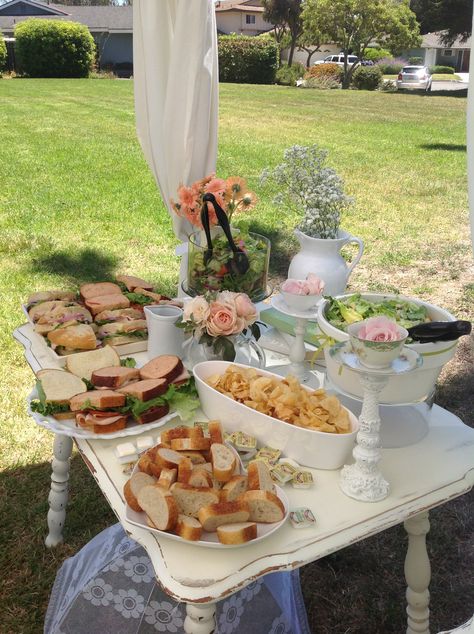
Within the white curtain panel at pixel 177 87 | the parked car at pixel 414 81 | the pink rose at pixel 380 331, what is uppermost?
the parked car at pixel 414 81

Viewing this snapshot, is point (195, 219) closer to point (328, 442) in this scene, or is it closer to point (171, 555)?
point (328, 442)

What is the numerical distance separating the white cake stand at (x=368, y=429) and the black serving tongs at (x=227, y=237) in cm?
58

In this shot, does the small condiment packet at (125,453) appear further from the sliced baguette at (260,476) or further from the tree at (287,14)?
the tree at (287,14)

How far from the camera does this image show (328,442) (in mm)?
1347

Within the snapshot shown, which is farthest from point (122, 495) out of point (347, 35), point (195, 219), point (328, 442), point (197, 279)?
point (347, 35)

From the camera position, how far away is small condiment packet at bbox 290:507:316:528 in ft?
4.03

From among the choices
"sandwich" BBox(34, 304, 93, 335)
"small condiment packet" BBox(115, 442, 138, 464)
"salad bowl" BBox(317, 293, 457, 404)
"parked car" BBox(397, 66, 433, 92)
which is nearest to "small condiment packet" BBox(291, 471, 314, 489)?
"salad bowl" BBox(317, 293, 457, 404)

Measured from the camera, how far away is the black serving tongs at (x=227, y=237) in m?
1.76

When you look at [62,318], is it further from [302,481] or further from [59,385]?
[302,481]

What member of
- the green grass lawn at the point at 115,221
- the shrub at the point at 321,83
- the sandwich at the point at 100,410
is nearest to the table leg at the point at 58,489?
the green grass lawn at the point at 115,221

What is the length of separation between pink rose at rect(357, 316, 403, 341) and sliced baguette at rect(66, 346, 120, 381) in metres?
0.80

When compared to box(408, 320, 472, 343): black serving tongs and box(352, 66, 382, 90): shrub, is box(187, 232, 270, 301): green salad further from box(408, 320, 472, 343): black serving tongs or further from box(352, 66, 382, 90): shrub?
box(352, 66, 382, 90): shrub

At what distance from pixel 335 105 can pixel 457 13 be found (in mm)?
11742

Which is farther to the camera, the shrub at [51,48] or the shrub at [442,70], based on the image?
the shrub at [442,70]
